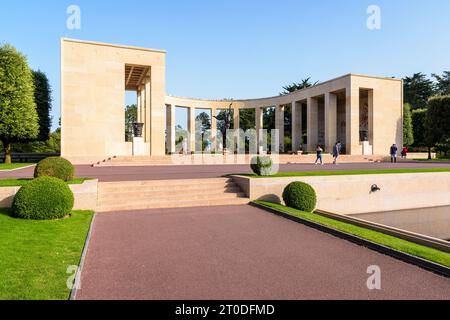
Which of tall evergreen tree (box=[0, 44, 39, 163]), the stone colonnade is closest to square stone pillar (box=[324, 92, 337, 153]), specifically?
the stone colonnade

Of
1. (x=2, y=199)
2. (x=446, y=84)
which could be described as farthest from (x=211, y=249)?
(x=446, y=84)

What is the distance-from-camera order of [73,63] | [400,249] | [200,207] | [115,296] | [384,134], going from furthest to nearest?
[384,134]
[73,63]
[200,207]
[400,249]
[115,296]

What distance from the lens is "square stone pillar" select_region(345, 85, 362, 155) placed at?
35.8 m

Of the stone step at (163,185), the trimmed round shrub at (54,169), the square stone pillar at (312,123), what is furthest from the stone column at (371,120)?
the trimmed round shrub at (54,169)

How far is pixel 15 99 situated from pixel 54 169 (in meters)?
18.6

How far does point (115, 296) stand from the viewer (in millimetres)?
4023

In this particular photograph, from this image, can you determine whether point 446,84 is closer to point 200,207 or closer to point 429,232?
point 429,232

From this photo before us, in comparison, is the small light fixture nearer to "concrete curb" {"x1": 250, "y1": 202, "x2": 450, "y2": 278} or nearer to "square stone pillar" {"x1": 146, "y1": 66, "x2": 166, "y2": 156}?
"concrete curb" {"x1": 250, "y1": 202, "x2": 450, "y2": 278}

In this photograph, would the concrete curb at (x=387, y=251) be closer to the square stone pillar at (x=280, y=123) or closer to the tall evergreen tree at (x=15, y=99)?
the tall evergreen tree at (x=15, y=99)

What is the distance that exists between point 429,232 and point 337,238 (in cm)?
852

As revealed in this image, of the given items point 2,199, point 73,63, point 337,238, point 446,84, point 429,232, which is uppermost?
point 446,84

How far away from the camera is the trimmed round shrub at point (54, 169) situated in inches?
403

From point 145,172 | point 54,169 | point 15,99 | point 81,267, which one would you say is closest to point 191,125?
point 15,99

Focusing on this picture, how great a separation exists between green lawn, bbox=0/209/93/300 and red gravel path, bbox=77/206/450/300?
1.09 feet
